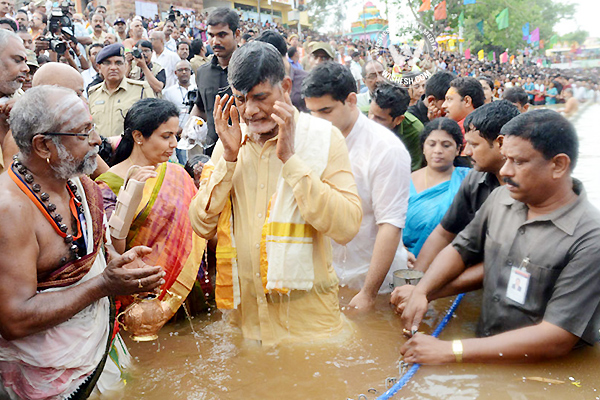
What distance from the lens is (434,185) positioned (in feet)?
13.3

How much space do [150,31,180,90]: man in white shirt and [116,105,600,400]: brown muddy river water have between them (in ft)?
20.7

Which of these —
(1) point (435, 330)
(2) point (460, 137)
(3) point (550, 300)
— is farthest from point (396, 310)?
(2) point (460, 137)

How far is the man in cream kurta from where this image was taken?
7.22 ft

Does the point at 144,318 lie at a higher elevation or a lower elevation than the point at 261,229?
lower

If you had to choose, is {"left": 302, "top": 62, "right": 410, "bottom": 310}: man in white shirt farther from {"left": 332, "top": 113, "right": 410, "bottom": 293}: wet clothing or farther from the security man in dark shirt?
the security man in dark shirt

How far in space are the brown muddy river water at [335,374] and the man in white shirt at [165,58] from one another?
630 cm

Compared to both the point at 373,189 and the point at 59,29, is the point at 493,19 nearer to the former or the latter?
the point at 59,29

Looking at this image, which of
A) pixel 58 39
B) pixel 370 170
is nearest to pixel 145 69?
pixel 58 39

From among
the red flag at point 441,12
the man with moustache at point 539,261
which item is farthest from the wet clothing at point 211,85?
the red flag at point 441,12

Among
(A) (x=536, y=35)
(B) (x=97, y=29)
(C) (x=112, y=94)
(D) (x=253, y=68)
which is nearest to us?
(D) (x=253, y=68)

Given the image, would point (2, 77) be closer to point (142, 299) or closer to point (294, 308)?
point (142, 299)

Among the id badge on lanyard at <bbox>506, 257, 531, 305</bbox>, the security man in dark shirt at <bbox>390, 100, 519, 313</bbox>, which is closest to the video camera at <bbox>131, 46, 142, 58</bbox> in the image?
the security man in dark shirt at <bbox>390, 100, 519, 313</bbox>

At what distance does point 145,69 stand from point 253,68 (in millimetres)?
5285

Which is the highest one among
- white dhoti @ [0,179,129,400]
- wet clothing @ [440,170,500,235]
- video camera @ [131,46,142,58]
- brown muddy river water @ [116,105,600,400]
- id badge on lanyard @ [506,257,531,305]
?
video camera @ [131,46,142,58]
